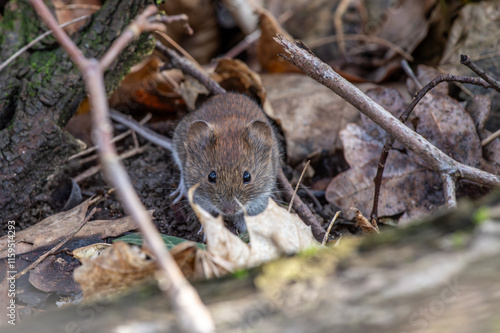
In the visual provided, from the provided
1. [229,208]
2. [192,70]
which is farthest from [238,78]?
[229,208]

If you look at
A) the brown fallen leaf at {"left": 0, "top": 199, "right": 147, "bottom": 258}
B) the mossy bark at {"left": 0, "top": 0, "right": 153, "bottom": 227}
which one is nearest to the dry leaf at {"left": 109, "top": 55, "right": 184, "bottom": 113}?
the mossy bark at {"left": 0, "top": 0, "right": 153, "bottom": 227}

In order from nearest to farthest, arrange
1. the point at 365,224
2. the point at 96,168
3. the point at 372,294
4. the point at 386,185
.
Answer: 1. the point at 372,294
2. the point at 365,224
3. the point at 386,185
4. the point at 96,168

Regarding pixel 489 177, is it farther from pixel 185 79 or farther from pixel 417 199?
pixel 185 79

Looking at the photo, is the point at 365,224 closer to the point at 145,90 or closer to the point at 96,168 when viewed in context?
the point at 96,168

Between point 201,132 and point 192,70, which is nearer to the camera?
point 201,132

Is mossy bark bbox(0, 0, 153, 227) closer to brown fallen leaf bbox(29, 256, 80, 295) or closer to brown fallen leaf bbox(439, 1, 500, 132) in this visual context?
brown fallen leaf bbox(29, 256, 80, 295)

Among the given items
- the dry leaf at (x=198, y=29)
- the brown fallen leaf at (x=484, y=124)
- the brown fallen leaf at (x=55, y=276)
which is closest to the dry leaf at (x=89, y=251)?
the brown fallen leaf at (x=55, y=276)
